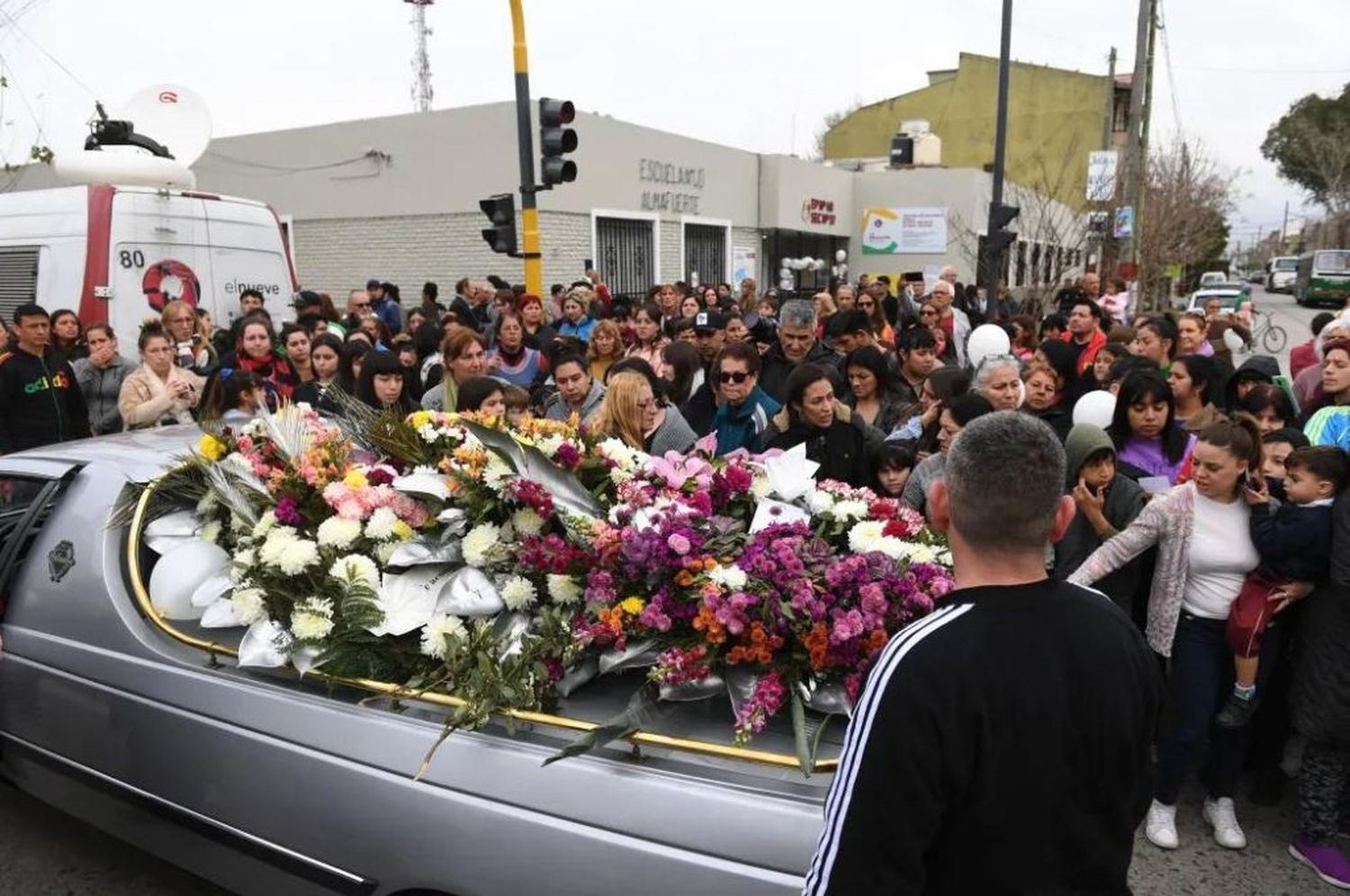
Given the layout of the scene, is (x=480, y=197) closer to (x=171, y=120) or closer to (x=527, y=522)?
(x=171, y=120)

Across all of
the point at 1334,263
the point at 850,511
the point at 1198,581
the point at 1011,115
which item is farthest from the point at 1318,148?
the point at 850,511

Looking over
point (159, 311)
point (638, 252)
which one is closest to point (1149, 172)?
point (638, 252)

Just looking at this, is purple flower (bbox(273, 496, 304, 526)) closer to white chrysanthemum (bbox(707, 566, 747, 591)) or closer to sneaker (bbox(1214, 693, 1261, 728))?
white chrysanthemum (bbox(707, 566, 747, 591))

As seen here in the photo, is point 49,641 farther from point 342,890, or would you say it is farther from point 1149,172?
point 1149,172

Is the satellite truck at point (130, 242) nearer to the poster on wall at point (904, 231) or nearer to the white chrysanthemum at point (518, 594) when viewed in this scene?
the white chrysanthemum at point (518, 594)

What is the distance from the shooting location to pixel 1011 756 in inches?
53.2

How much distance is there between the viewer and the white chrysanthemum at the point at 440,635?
2447 millimetres

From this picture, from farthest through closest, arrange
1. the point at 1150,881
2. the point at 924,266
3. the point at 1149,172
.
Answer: the point at 1149,172 < the point at 924,266 < the point at 1150,881

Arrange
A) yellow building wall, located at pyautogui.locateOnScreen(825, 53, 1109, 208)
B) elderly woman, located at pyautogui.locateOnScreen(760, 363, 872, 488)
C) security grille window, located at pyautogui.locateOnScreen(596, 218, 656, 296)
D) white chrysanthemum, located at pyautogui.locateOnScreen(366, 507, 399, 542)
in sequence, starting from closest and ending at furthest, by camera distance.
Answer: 1. white chrysanthemum, located at pyautogui.locateOnScreen(366, 507, 399, 542)
2. elderly woman, located at pyautogui.locateOnScreen(760, 363, 872, 488)
3. security grille window, located at pyautogui.locateOnScreen(596, 218, 656, 296)
4. yellow building wall, located at pyautogui.locateOnScreen(825, 53, 1109, 208)

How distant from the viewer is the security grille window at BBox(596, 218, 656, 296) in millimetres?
17156

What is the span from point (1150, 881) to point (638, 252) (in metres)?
15.9

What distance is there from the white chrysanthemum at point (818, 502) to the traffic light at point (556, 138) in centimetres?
687

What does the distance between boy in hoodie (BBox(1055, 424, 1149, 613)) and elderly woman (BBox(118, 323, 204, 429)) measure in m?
5.37

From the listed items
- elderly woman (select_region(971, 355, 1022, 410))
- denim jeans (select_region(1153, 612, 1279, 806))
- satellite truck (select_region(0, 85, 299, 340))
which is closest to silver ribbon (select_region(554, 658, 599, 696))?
denim jeans (select_region(1153, 612, 1279, 806))
